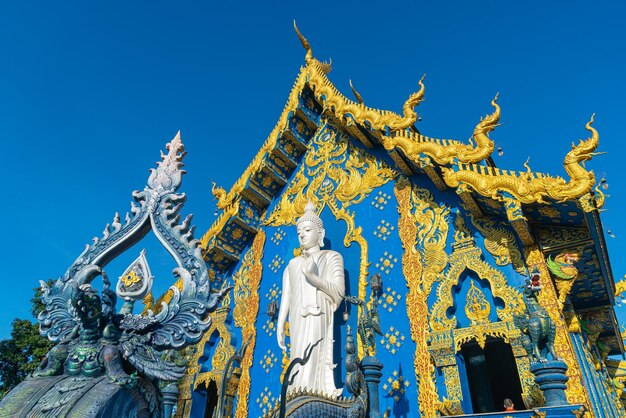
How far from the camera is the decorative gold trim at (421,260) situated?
6.35m

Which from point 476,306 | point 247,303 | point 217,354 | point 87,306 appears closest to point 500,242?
point 476,306

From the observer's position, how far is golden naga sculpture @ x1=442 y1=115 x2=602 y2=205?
554 cm

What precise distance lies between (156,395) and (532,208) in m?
5.13

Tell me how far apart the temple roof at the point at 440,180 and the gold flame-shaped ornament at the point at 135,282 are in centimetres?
452

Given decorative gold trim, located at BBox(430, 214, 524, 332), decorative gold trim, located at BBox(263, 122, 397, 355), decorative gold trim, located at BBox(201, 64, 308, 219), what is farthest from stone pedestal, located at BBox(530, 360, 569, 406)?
decorative gold trim, located at BBox(201, 64, 308, 219)

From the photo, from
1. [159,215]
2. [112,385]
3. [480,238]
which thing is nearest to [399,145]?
[480,238]

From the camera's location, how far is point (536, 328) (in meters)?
4.84

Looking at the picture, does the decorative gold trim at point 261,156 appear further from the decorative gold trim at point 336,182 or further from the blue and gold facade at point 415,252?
the decorative gold trim at point 336,182

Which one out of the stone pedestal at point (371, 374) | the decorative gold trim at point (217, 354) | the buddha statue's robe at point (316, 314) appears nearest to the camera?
the stone pedestal at point (371, 374)

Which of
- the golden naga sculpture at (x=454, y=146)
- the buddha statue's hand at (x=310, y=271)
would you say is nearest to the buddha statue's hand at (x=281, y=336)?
the buddha statue's hand at (x=310, y=271)

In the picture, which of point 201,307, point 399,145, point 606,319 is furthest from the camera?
point 606,319

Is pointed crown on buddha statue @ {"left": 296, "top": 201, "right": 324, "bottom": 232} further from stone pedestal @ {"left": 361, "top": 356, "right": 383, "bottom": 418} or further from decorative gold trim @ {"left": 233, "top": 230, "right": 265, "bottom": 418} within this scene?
stone pedestal @ {"left": 361, "top": 356, "right": 383, "bottom": 418}

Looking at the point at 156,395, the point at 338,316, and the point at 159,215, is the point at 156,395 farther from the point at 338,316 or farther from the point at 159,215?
the point at 338,316

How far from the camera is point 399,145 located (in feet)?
24.7
